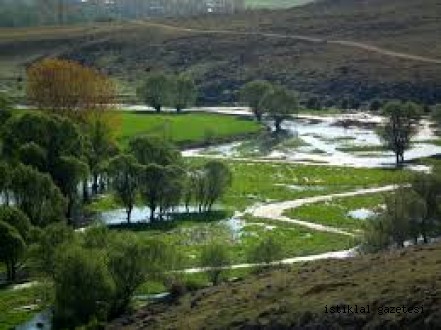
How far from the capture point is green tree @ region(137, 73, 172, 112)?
165875mm

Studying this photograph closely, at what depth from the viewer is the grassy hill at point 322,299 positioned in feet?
136

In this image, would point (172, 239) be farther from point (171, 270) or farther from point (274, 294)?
point (274, 294)

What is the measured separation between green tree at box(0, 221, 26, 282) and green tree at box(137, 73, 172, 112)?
9627 centimetres

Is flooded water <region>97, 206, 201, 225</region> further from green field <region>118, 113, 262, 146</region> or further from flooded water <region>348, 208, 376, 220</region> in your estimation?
green field <region>118, 113, 262, 146</region>

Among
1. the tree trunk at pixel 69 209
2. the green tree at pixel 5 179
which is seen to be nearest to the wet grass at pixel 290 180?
the tree trunk at pixel 69 209

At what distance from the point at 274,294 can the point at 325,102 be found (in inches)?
5004

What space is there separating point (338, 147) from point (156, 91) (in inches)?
1724

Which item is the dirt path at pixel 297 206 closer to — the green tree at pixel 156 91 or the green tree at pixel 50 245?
the green tree at pixel 50 245

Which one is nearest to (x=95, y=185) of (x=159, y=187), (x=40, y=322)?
(x=159, y=187)

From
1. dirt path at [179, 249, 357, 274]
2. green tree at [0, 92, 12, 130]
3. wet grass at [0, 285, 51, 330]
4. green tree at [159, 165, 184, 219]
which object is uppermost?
green tree at [0, 92, 12, 130]

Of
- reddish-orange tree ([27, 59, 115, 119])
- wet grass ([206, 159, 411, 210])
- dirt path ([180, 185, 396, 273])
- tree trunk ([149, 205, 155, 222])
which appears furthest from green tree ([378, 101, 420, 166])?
tree trunk ([149, 205, 155, 222])

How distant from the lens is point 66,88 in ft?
427

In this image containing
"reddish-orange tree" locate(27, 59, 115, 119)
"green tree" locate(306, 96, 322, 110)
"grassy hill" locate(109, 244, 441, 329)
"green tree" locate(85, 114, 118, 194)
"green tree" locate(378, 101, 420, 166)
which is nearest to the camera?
"grassy hill" locate(109, 244, 441, 329)

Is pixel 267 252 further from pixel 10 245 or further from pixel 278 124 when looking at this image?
pixel 278 124
